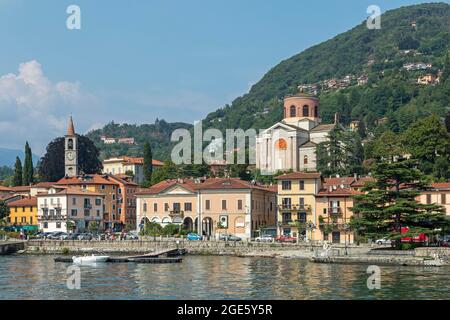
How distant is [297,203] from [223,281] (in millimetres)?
35727

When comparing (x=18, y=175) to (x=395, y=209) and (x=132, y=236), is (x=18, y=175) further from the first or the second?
(x=395, y=209)

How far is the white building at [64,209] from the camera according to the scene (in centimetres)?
9569

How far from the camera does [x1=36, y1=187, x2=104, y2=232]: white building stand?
9569cm

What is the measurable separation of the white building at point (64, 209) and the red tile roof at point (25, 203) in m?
3.04

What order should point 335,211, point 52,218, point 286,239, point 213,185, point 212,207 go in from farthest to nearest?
point 52,218 < point 213,185 < point 212,207 < point 335,211 < point 286,239

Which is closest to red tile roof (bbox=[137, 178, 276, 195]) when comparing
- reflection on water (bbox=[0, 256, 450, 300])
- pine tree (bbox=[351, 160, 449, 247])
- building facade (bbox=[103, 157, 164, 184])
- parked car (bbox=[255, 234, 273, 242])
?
parked car (bbox=[255, 234, 273, 242])

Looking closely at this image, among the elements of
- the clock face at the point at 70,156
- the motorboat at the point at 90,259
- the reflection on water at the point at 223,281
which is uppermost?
the clock face at the point at 70,156

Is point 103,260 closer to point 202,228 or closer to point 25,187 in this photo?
point 202,228

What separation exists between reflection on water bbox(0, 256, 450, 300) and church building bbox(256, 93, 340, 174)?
59.3 metres

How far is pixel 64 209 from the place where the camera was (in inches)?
3767

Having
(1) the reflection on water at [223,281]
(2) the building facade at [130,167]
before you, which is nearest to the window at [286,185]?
(1) the reflection on water at [223,281]

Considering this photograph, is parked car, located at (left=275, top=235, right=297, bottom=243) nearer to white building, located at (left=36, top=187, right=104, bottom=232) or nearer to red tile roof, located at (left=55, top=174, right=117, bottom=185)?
white building, located at (left=36, top=187, right=104, bottom=232)

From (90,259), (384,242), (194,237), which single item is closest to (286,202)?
(194,237)

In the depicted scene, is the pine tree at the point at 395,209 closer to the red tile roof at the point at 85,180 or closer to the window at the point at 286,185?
the window at the point at 286,185
